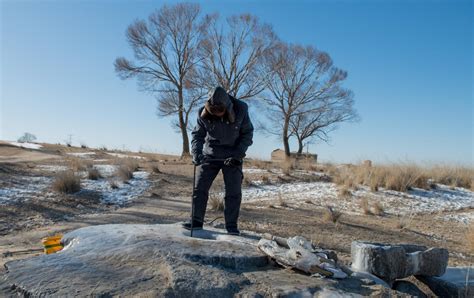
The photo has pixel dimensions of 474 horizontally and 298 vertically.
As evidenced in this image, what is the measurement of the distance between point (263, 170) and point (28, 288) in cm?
1150

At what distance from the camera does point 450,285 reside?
150 inches

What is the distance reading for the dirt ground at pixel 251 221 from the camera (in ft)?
18.6

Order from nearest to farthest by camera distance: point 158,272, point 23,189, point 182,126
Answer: point 158,272 → point 23,189 → point 182,126

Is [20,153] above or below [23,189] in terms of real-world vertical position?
above

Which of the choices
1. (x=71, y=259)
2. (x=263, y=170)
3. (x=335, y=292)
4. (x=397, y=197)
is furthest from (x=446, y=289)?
(x=263, y=170)

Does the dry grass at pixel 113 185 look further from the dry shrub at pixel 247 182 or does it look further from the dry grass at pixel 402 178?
the dry grass at pixel 402 178

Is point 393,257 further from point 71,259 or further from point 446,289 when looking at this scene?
point 71,259

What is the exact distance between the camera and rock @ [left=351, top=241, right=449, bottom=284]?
3.63 m

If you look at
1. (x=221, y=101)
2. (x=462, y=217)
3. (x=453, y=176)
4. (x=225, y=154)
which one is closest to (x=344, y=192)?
(x=462, y=217)

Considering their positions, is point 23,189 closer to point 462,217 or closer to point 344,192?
point 344,192

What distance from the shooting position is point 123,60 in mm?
22266

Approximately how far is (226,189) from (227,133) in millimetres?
569

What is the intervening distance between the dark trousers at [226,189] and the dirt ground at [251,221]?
4.57ft

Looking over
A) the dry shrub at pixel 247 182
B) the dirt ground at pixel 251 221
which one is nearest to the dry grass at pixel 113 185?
the dirt ground at pixel 251 221
